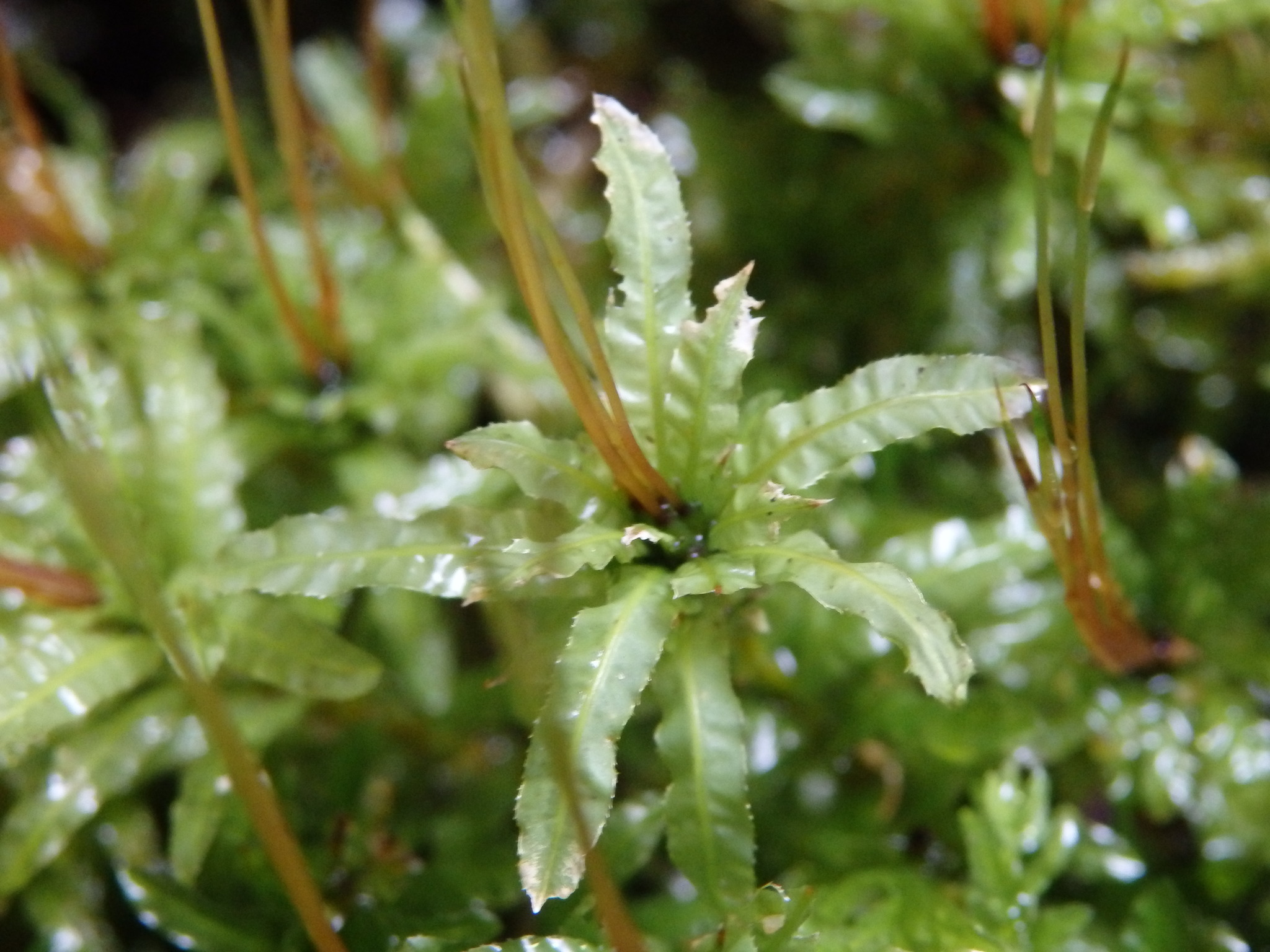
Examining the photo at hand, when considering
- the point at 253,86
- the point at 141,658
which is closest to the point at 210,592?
the point at 141,658

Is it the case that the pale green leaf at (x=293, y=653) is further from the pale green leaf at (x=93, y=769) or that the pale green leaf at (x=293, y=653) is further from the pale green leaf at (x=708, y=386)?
the pale green leaf at (x=708, y=386)

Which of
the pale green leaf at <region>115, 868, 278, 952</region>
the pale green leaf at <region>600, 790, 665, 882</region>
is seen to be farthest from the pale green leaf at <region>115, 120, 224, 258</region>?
the pale green leaf at <region>600, 790, 665, 882</region>

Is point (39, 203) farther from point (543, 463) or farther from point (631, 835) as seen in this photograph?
point (631, 835)

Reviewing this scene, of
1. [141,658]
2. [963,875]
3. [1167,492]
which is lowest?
[963,875]

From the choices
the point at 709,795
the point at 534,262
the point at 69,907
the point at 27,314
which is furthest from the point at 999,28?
the point at 69,907

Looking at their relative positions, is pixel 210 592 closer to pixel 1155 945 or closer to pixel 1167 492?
pixel 1155 945

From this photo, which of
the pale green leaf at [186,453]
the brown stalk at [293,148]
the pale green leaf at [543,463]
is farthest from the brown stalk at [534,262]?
the pale green leaf at [186,453]
